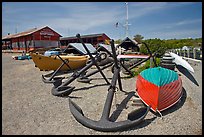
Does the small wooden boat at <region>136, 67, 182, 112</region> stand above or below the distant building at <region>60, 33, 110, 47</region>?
below

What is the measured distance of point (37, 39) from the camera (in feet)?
97.7

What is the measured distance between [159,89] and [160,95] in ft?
0.43

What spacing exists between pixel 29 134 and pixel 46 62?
6.44 meters

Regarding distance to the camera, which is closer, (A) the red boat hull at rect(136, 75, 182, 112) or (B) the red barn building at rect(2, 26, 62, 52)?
(A) the red boat hull at rect(136, 75, 182, 112)

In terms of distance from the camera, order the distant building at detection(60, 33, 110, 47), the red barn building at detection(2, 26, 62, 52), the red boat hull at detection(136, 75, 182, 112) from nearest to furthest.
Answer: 1. the red boat hull at detection(136, 75, 182, 112)
2. the red barn building at detection(2, 26, 62, 52)
3. the distant building at detection(60, 33, 110, 47)

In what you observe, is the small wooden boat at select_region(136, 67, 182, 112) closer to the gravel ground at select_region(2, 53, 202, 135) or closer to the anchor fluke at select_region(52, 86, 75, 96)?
the gravel ground at select_region(2, 53, 202, 135)

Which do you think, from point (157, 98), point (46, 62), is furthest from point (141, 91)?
point (46, 62)

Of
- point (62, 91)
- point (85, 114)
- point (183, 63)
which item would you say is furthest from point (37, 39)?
point (85, 114)

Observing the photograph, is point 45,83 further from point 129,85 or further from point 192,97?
point 192,97

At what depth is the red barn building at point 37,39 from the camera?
96.3 ft

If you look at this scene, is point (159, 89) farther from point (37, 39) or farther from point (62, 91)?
point (37, 39)

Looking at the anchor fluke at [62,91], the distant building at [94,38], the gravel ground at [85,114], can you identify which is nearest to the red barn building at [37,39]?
the distant building at [94,38]

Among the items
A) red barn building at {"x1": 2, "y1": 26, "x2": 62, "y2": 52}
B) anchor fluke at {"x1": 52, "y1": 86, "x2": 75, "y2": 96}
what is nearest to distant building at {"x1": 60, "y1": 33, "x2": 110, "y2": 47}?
red barn building at {"x1": 2, "y1": 26, "x2": 62, "y2": 52}

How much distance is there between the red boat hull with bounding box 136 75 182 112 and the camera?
372 cm
